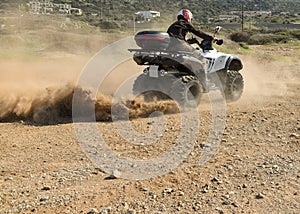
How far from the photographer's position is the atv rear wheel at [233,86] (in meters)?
8.36

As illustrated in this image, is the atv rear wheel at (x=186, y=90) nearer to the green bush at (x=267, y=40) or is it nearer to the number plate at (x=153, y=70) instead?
the number plate at (x=153, y=70)

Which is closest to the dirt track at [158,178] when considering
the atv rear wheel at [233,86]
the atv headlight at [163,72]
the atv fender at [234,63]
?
the atv headlight at [163,72]

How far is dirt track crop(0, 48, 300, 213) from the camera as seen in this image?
3.87 meters

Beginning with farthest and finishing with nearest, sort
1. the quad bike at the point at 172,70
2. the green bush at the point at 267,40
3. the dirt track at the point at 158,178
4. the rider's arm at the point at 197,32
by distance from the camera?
the green bush at the point at 267,40 < the rider's arm at the point at 197,32 < the quad bike at the point at 172,70 < the dirt track at the point at 158,178

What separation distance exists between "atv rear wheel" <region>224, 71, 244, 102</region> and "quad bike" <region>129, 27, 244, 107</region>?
1.16 ft

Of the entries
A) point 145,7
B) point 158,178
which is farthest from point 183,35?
point 145,7

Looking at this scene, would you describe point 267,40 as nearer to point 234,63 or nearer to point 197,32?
point 234,63

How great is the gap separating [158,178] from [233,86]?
181 inches

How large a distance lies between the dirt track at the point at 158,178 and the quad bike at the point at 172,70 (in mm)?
549

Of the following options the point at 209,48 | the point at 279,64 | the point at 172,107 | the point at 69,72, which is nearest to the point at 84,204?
the point at 172,107

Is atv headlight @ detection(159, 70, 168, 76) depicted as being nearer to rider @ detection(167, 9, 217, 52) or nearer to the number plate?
the number plate

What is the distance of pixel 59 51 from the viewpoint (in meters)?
19.4

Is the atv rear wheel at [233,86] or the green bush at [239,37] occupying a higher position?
the atv rear wheel at [233,86]

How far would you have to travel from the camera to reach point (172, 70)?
7379mm
